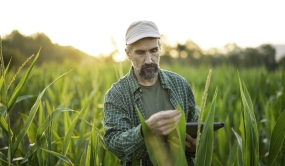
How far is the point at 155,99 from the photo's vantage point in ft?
5.27

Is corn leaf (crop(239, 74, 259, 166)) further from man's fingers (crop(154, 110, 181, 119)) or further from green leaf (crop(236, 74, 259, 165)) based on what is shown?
man's fingers (crop(154, 110, 181, 119))

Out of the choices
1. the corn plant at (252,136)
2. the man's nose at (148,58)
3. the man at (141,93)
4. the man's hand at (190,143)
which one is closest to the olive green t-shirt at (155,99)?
the man at (141,93)

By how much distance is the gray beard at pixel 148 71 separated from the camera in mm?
1558

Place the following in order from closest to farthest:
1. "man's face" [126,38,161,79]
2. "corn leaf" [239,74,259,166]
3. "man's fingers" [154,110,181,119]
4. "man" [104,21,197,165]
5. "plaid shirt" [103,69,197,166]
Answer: "man's fingers" [154,110,181,119]
"corn leaf" [239,74,259,166]
"plaid shirt" [103,69,197,166]
"man" [104,21,197,165]
"man's face" [126,38,161,79]

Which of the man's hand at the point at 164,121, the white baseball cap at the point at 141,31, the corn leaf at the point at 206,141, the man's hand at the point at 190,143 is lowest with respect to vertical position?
the man's hand at the point at 190,143

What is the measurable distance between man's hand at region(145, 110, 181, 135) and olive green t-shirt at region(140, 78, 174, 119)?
19.2 inches

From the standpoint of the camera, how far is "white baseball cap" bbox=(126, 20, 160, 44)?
1521 millimetres

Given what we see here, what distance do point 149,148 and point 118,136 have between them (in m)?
0.33

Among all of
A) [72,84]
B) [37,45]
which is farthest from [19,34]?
[72,84]

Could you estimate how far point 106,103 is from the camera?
5.04ft

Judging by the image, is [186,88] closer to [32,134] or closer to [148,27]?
[148,27]

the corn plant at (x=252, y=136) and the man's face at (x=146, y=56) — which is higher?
the man's face at (x=146, y=56)

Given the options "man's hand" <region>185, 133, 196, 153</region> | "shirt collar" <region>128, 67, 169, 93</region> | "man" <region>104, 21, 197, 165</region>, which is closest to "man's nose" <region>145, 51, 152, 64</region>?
"man" <region>104, 21, 197, 165</region>

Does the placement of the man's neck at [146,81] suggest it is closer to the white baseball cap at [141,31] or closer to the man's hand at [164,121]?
the white baseball cap at [141,31]
